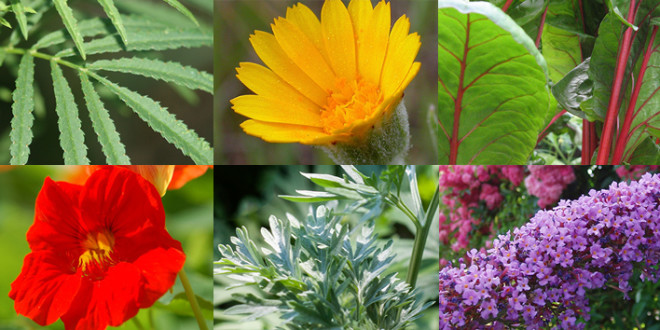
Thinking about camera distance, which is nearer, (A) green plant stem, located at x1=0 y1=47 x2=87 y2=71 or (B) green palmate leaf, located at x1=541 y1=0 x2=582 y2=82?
(A) green plant stem, located at x1=0 y1=47 x2=87 y2=71

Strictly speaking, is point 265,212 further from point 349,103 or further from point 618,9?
point 618,9

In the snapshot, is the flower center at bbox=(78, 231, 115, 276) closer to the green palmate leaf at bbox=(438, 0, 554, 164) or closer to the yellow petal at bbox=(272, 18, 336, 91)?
the yellow petal at bbox=(272, 18, 336, 91)

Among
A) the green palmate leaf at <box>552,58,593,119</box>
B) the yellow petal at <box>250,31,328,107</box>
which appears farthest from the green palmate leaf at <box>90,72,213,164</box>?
the green palmate leaf at <box>552,58,593,119</box>

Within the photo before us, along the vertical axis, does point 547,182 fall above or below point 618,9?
below

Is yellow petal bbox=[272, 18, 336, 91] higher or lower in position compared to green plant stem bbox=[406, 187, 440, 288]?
higher

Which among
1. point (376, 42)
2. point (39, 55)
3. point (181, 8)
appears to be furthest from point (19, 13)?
point (376, 42)

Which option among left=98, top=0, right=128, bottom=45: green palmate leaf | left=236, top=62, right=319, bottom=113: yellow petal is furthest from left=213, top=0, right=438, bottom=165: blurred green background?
left=98, top=0, right=128, bottom=45: green palmate leaf

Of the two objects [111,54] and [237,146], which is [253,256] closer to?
[237,146]

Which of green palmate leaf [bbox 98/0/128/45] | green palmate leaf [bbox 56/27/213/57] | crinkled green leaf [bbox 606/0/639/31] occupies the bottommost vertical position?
green palmate leaf [bbox 56/27/213/57]
